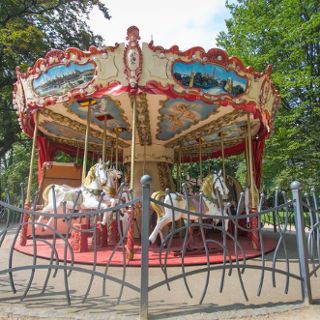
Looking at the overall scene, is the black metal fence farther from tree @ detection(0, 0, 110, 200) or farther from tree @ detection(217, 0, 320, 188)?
tree @ detection(0, 0, 110, 200)

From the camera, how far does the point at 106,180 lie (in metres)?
7.75

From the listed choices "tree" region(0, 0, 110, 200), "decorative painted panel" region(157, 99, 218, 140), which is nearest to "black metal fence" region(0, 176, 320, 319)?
"decorative painted panel" region(157, 99, 218, 140)

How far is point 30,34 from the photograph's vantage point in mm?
16750

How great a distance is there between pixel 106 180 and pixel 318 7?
14631 mm

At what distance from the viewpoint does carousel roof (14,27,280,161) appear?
654cm

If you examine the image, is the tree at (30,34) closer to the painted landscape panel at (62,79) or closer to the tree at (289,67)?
the tree at (289,67)

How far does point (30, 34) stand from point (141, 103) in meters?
11.8

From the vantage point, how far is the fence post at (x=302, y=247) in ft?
12.3

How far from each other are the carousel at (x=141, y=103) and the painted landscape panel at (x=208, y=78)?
0.06 ft

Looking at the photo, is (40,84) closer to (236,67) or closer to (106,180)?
(106,180)

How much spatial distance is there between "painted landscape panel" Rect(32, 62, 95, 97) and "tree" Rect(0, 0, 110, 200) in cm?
1061

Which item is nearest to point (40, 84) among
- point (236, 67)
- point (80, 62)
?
point (80, 62)

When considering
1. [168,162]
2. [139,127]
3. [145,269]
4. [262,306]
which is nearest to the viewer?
[145,269]

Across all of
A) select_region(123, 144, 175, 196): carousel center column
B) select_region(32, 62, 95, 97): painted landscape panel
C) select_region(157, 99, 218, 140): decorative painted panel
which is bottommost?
select_region(123, 144, 175, 196): carousel center column
